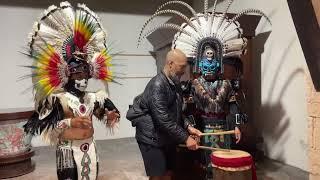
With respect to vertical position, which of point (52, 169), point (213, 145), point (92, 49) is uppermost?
point (92, 49)

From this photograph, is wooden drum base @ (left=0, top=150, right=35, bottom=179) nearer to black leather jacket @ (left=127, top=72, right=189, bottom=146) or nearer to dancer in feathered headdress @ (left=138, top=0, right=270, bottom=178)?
black leather jacket @ (left=127, top=72, right=189, bottom=146)

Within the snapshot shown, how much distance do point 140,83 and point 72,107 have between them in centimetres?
287

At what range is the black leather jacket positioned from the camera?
2.26 m

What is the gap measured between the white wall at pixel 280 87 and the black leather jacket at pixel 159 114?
53.5 inches

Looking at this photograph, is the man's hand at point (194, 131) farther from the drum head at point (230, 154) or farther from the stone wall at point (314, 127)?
the stone wall at point (314, 127)

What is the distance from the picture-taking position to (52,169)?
3.50 metres

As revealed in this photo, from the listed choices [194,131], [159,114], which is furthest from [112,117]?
[194,131]

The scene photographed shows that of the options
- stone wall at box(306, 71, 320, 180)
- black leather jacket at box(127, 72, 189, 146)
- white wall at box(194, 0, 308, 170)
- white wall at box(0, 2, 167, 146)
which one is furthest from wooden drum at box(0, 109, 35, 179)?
stone wall at box(306, 71, 320, 180)

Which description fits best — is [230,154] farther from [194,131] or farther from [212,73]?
[212,73]

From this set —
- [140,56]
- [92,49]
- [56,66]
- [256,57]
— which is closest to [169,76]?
[92,49]

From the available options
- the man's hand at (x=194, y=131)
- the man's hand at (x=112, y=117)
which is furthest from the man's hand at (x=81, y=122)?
the man's hand at (x=194, y=131)

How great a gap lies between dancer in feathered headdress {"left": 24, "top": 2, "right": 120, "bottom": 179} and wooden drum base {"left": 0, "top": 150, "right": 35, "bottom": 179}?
4.00 ft

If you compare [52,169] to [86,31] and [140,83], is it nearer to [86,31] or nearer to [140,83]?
[86,31]

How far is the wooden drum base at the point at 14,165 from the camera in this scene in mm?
3299
